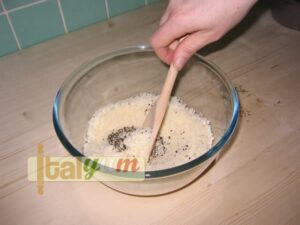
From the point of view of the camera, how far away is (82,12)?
886mm

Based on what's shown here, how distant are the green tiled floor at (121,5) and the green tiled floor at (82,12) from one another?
0.03 metres

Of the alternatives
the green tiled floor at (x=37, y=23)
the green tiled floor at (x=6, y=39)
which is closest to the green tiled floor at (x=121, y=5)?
the green tiled floor at (x=37, y=23)

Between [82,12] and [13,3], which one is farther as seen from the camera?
[82,12]

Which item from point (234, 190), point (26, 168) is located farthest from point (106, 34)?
point (234, 190)

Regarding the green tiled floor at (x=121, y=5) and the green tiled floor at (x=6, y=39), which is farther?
the green tiled floor at (x=121, y=5)

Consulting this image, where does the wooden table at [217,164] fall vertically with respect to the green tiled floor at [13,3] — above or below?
below

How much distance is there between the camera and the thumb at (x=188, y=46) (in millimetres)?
517

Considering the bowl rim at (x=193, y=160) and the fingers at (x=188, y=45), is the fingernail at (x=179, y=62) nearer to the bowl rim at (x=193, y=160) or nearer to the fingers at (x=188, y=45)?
the fingers at (x=188, y=45)

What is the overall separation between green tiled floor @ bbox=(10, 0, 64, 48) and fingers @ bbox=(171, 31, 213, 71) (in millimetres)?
455

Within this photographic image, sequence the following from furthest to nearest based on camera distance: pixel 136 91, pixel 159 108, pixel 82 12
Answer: pixel 82 12
pixel 136 91
pixel 159 108

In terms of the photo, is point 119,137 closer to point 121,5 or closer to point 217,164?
point 217,164

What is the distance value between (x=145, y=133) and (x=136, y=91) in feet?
0.53

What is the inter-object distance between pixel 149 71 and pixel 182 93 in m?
0.10
